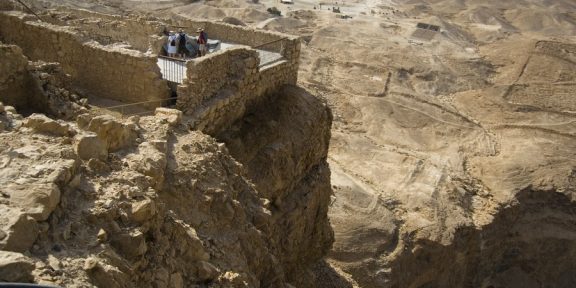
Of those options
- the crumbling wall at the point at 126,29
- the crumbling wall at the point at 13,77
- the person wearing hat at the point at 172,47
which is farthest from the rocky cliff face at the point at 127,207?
the crumbling wall at the point at 126,29

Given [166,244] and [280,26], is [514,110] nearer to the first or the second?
[280,26]

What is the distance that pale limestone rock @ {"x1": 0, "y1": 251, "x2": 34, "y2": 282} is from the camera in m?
3.06

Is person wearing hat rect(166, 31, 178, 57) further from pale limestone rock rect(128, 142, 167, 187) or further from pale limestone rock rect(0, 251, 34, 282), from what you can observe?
pale limestone rock rect(0, 251, 34, 282)

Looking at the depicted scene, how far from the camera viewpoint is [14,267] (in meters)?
3.12

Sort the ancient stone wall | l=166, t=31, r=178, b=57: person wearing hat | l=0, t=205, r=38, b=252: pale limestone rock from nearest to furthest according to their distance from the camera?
l=0, t=205, r=38, b=252: pale limestone rock
the ancient stone wall
l=166, t=31, r=178, b=57: person wearing hat

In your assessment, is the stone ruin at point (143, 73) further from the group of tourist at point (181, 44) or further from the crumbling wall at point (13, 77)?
the group of tourist at point (181, 44)

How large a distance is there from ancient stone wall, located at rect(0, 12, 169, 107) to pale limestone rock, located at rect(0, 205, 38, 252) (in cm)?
518

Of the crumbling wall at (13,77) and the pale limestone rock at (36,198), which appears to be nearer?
the pale limestone rock at (36,198)

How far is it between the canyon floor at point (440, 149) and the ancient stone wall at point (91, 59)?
26.0 feet

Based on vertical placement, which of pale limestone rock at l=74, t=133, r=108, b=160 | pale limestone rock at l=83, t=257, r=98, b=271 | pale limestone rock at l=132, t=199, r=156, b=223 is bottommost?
pale limestone rock at l=132, t=199, r=156, b=223

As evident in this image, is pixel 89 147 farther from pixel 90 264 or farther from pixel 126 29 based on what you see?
pixel 126 29

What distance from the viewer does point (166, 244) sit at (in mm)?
4727

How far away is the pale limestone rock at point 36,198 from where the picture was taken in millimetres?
3717

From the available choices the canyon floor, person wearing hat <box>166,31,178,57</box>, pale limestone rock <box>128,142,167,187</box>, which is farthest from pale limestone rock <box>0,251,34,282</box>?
the canyon floor
